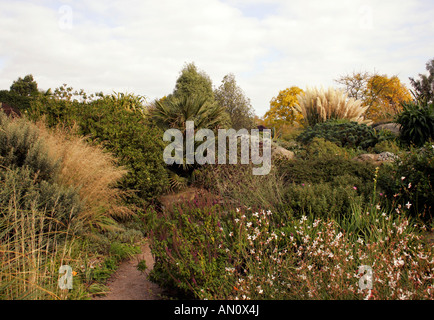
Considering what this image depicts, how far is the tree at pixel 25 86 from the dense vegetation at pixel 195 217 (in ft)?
88.3

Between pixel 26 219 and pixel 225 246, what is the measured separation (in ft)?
7.09

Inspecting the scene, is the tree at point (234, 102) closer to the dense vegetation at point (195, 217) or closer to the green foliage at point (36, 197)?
the dense vegetation at point (195, 217)

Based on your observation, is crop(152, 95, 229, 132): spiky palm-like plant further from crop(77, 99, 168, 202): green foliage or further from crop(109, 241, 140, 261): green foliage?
crop(109, 241, 140, 261): green foliage

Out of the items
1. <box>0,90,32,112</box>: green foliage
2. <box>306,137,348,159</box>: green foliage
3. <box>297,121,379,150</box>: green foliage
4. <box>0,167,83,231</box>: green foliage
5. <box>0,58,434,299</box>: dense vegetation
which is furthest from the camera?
<box>0,90,32,112</box>: green foliage

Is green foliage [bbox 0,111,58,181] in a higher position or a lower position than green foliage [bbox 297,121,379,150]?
lower

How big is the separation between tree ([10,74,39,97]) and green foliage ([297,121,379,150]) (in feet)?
92.4

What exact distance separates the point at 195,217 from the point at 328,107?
11131 millimetres

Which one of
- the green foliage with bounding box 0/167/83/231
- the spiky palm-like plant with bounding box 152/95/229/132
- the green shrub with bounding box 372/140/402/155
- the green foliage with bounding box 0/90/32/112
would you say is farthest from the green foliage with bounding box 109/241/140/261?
the green foliage with bounding box 0/90/32/112

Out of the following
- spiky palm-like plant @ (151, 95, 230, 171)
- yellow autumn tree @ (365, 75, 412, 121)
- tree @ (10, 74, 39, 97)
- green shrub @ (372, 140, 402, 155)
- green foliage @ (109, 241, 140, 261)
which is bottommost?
green foliage @ (109, 241, 140, 261)

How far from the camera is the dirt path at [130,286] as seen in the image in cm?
399

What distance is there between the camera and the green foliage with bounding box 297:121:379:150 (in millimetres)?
10938

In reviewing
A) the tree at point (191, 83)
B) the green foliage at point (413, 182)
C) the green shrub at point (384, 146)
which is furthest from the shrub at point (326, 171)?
the tree at point (191, 83)
